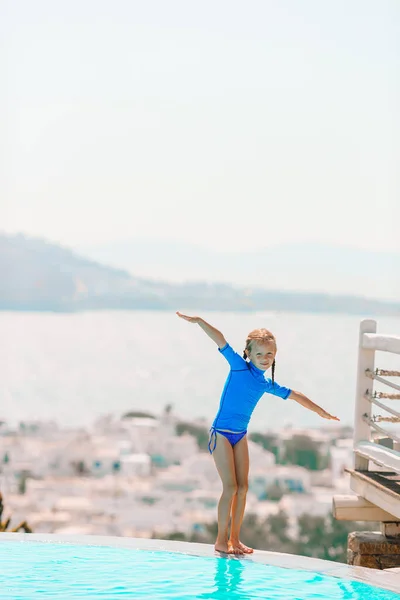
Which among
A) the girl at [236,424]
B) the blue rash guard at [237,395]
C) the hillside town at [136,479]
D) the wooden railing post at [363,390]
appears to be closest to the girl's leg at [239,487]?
the girl at [236,424]

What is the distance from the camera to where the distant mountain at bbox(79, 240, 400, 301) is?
25906 mm

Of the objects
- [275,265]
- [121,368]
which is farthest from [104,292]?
[275,265]

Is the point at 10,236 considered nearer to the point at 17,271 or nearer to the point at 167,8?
the point at 17,271

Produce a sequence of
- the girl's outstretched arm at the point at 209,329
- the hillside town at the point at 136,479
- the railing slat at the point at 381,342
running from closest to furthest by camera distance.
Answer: the girl's outstretched arm at the point at 209,329 < the railing slat at the point at 381,342 < the hillside town at the point at 136,479

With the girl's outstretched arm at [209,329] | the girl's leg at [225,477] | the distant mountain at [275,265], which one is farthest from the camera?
the distant mountain at [275,265]

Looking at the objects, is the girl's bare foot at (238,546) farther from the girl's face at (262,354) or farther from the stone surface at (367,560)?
the stone surface at (367,560)

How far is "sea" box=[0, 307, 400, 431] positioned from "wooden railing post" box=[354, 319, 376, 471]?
53.2 feet

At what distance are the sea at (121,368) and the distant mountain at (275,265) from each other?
1.51 meters

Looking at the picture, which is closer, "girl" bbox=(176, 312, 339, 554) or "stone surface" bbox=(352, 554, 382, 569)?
"girl" bbox=(176, 312, 339, 554)

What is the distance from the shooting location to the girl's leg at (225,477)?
16.8 feet

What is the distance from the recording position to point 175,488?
2464cm

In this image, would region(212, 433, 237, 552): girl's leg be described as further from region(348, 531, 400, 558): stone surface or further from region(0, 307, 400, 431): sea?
region(0, 307, 400, 431): sea

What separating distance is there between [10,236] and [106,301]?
3.60m

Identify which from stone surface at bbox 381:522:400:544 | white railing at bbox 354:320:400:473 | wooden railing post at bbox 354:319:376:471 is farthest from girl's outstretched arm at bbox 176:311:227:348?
stone surface at bbox 381:522:400:544
